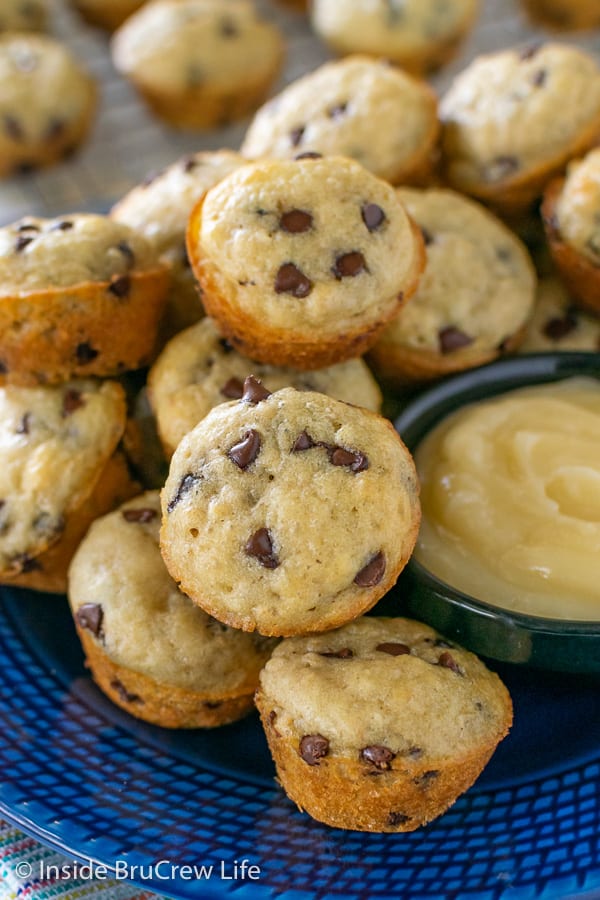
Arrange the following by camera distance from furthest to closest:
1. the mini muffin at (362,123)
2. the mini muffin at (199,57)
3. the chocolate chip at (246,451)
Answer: the mini muffin at (199,57) → the mini muffin at (362,123) → the chocolate chip at (246,451)

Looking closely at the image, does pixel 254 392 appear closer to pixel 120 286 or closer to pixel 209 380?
pixel 209 380

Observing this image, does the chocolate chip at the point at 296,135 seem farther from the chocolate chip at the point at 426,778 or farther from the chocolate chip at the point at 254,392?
the chocolate chip at the point at 426,778

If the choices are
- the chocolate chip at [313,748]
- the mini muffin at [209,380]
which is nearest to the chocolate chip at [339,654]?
the chocolate chip at [313,748]

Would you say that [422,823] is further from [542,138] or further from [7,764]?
[542,138]

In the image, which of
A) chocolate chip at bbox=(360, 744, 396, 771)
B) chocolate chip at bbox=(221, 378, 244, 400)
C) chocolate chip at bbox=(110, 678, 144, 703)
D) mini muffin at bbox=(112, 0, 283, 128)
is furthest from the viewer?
mini muffin at bbox=(112, 0, 283, 128)

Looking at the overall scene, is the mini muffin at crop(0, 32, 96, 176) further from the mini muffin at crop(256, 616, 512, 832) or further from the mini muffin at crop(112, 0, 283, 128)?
the mini muffin at crop(256, 616, 512, 832)

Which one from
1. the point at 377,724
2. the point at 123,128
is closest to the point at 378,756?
the point at 377,724

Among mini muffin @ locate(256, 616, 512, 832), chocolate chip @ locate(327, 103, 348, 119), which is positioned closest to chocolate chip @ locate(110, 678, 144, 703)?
mini muffin @ locate(256, 616, 512, 832)
